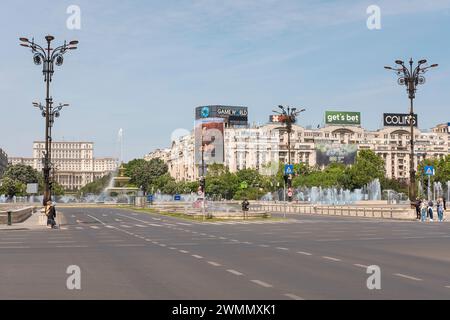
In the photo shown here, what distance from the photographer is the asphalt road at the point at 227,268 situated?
12.8 meters

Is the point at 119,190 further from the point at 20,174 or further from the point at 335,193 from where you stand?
the point at 335,193

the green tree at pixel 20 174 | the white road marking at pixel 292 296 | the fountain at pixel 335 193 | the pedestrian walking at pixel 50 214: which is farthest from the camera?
the green tree at pixel 20 174

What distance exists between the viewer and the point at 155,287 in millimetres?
13570

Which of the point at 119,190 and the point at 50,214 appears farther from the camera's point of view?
the point at 119,190

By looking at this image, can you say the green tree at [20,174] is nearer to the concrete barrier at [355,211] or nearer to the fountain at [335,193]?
the fountain at [335,193]

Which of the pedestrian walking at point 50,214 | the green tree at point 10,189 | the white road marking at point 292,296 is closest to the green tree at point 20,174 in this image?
the green tree at point 10,189

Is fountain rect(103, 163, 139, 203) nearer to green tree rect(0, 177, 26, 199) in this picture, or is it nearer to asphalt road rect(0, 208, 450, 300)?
green tree rect(0, 177, 26, 199)

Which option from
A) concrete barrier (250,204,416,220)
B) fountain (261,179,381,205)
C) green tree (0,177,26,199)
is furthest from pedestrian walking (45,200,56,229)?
green tree (0,177,26,199)

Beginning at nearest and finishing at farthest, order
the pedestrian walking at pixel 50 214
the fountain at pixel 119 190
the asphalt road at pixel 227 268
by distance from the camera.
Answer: the asphalt road at pixel 227 268 → the pedestrian walking at pixel 50 214 → the fountain at pixel 119 190

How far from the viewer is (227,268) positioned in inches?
675

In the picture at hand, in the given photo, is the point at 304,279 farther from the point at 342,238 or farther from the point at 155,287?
the point at 342,238

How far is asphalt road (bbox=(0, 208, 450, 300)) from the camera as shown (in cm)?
1278

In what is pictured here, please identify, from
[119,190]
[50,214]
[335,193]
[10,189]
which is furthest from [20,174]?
[50,214]
